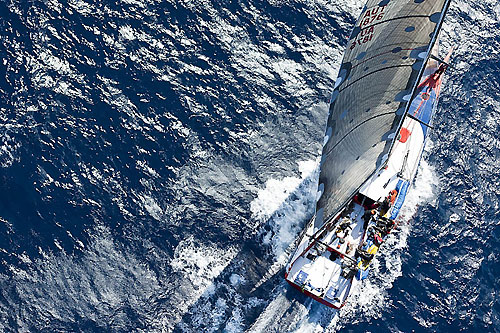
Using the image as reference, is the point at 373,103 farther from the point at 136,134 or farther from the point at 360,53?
the point at 136,134

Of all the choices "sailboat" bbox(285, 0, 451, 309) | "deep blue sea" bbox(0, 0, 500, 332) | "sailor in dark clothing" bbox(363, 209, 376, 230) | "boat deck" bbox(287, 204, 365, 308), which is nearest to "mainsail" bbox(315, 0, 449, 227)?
"sailboat" bbox(285, 0, 451, 309)

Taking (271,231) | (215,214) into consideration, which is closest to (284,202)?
(271,231)

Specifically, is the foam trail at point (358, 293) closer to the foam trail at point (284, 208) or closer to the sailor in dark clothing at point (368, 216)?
the foam trail at point (284, 208)

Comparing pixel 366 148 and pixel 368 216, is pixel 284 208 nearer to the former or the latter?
pixel 368 216

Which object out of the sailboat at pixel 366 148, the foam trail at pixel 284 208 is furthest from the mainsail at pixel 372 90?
the foam trail at pixel 284 208

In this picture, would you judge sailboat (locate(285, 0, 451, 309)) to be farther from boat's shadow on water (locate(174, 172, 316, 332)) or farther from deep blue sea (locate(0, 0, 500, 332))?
deep blue sea (locate(0, 0, 500, 332))

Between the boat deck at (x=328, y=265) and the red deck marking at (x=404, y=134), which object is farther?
the red deck marking at (x=404, y=134)

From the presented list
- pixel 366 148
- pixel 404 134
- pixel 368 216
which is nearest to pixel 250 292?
pixel 368 216
